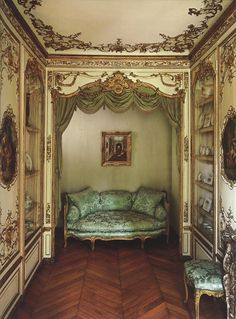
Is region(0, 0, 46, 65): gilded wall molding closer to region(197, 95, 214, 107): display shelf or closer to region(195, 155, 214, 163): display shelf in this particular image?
region(197, 95, 214, 107): display shelf

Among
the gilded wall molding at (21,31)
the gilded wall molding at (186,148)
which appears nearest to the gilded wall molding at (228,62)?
the gilded wall molding at (186,148)

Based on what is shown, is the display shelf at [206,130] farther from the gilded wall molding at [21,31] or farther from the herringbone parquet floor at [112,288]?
the gilded wall molding at [21,31]

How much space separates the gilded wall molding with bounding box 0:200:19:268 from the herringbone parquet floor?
2.10 feet

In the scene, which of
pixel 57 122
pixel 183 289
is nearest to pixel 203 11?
pixel 57 122

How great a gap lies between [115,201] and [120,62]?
8.35 feet

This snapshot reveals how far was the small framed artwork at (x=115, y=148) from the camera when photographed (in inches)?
218

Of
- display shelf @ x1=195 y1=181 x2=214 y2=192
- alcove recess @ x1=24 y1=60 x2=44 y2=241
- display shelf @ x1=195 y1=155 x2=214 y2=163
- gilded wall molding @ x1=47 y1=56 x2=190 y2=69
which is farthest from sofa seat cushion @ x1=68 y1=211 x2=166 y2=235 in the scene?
gilded wall molding @ x1=47 y1=56 x2=190 y2=69

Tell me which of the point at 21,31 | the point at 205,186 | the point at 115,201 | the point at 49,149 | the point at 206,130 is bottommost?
the point at 115,201

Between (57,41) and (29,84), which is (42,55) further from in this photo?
(29,84)

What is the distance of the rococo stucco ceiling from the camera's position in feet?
8.52

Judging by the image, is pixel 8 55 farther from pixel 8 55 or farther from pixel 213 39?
pixel 213 39

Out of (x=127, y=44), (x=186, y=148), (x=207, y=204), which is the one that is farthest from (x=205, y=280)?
(x=127, y=44)

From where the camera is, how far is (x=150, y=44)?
362cm

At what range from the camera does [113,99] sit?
421 cm
